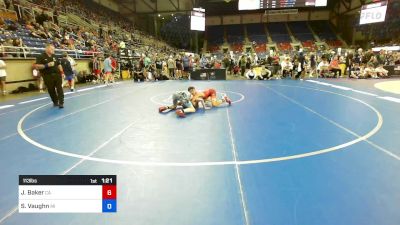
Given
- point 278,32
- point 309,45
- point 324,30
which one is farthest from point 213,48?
point 324,30

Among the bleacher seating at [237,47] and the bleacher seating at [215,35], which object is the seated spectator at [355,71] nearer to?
the bleacher seating at [237,47]

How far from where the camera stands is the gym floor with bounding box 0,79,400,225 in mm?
2363

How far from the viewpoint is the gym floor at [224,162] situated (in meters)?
2.36

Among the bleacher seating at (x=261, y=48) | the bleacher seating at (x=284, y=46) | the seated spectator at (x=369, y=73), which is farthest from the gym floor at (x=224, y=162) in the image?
the bleacher seating at (x=284, y=46)

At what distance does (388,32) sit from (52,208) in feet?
133

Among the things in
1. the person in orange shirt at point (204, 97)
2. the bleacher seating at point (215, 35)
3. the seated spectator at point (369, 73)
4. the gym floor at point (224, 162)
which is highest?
the bleacher seating at point (215, 35)

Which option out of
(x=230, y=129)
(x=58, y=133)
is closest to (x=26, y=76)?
(x=58, y=133)

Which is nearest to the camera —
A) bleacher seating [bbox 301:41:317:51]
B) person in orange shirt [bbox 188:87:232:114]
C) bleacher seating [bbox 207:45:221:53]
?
person in orange shirt [bbox 188:87:232:114]

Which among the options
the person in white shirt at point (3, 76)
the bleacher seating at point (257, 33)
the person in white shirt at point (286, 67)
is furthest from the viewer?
the bleacher seating at point (257, 33)

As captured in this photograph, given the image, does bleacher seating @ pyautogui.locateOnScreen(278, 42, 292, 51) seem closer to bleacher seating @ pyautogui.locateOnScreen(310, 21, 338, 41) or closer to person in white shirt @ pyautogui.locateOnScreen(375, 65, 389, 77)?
bleacher seating @ pyautogui.locateOnScreen(310, 21, 338, 41)
